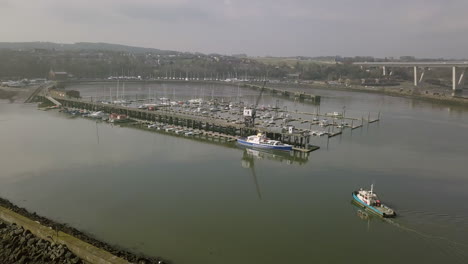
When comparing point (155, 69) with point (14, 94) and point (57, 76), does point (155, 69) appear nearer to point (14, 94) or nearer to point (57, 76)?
point (57, 76)

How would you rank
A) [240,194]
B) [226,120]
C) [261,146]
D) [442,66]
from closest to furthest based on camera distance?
[240,194]
[261,146]
[226,120]
[442,66]

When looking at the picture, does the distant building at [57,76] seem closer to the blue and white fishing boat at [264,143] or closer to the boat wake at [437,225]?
the blue and white fishing boat at [264,143]

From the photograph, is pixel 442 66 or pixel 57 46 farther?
pixel 57 46

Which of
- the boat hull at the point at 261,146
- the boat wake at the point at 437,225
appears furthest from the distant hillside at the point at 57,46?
the boat wake at the point at 437,225

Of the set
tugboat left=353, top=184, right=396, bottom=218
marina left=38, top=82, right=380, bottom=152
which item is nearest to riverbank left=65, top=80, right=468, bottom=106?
marina left=38, top=82, right=380, bottom=152

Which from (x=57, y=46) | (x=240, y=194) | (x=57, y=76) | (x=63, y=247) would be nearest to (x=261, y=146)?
(x=240, y=194)

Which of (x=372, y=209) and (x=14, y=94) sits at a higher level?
(x=14, y=94)
